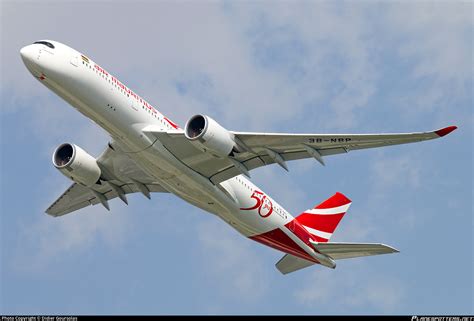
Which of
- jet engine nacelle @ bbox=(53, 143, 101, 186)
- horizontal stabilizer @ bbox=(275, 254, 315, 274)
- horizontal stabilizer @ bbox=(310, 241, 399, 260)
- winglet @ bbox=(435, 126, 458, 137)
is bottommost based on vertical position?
horizontal stabilizer @ bbox=(275, 254, 315, 274)

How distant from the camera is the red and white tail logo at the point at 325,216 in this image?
4834 centimetres

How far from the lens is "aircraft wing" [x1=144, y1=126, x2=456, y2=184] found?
123 feet

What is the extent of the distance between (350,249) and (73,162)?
15.0m

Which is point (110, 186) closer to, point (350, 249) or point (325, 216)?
point (325, 216)

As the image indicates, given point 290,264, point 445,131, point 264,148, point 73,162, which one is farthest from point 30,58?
point 290,264

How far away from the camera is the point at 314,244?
46.3 m

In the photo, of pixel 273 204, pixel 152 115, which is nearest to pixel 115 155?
pixel 152 115

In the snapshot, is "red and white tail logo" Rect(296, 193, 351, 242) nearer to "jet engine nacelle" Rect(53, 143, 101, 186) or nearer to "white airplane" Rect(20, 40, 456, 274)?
"white airplane" Rect(20, 40, 456, 274)

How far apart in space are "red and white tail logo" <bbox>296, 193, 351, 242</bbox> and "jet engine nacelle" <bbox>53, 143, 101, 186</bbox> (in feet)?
40.1

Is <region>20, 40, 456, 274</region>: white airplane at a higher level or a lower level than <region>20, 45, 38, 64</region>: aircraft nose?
lower

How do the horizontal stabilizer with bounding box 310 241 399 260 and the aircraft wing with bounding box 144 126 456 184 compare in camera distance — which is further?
the horizontal stabilizer with bounding box 310 241 399 260

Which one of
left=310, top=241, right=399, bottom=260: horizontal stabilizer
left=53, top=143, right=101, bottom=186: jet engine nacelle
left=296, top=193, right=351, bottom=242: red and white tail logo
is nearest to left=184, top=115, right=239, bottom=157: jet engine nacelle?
left=53, top=143, right=101, bottom=186: jet engine nacelle

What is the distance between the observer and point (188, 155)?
39.9m

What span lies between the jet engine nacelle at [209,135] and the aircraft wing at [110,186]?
17.5 ft
